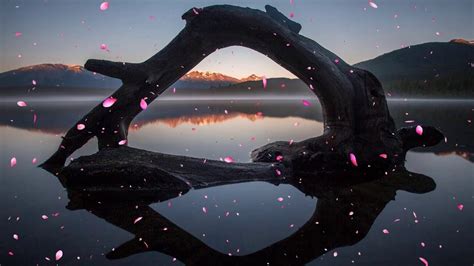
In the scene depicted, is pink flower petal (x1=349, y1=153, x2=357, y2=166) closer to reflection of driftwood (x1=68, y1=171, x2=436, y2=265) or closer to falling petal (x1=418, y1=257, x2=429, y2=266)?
reflection of driftwood (x1=68, y1=171, x2=436, y2=265)

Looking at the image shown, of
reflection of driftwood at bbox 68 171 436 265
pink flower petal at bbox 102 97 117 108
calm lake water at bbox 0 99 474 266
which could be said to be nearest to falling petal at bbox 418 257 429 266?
calm lake water at bbox 0 99 474 266

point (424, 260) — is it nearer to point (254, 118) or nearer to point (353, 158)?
point (353, 158)

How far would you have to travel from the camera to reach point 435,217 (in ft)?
19.7

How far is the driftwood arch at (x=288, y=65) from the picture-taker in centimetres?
917

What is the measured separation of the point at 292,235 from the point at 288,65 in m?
5.53

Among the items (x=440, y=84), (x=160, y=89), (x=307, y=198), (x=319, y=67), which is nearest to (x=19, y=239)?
(x=307, y=198)

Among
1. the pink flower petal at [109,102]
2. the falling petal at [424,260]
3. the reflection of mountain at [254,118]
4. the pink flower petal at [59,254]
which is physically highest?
the pink flower petal at [109,102]

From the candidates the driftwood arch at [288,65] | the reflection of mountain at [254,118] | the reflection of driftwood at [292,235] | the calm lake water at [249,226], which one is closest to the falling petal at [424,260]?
the calm lake water at [249,226]

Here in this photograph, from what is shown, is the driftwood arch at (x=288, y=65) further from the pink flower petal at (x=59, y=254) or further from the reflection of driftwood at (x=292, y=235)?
the pink flower petal at (x=59, y=254)

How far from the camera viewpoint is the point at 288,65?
973 cm

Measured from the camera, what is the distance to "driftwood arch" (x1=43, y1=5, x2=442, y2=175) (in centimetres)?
917

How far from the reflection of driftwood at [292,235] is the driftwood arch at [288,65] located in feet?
4.50

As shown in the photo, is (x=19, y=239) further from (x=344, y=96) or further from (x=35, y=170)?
(x=344, y=96)

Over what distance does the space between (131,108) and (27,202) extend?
10.7ft
